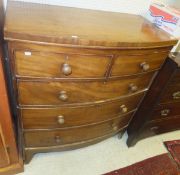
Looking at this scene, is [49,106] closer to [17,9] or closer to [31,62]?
[31,62]

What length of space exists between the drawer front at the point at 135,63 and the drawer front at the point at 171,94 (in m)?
0.27

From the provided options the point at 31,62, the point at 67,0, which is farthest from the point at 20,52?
the point at 67,0

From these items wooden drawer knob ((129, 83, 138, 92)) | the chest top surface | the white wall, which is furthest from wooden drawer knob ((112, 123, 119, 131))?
the white wall

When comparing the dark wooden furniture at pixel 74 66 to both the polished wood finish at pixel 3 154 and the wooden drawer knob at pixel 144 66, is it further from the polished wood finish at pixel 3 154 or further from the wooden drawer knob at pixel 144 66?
the polished wood finish at pixel 3 154

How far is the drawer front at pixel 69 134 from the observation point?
121 cm

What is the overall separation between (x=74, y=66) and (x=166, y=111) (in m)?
0.99

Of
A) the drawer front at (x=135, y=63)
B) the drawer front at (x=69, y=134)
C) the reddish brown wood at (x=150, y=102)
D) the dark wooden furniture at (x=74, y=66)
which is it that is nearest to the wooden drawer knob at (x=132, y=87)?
the dark wooden furniture at (x=74, y=66)

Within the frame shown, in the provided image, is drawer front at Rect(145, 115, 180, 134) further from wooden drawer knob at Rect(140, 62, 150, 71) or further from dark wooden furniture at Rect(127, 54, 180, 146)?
wooden drawer knob at Rect(140, 62, 150, 71)

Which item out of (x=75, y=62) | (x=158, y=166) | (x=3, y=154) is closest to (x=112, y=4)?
(x=75, y=62)

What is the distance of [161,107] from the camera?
1.45 meters

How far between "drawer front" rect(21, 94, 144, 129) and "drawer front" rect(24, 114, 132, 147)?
0.22ft

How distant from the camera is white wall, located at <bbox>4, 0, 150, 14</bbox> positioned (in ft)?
3.72

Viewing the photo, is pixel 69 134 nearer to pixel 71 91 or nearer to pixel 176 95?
pixel 71 91

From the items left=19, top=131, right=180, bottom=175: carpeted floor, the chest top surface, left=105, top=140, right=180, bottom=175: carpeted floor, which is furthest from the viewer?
left=105, top=140, right=180, bottom=175: carpeted floor
